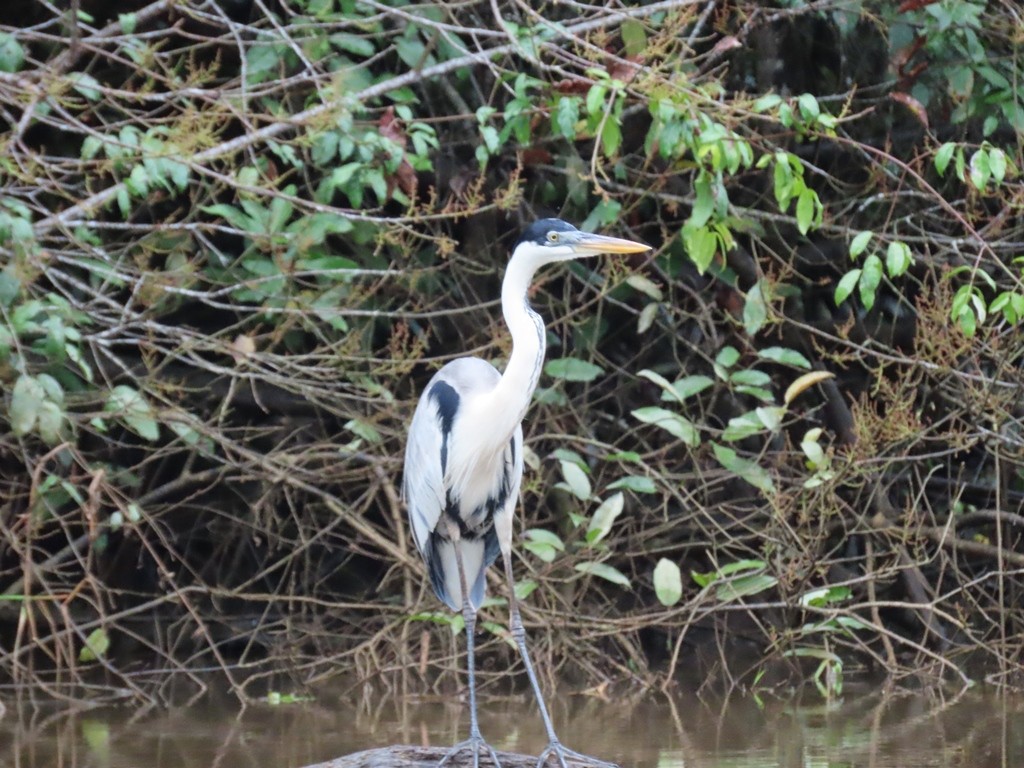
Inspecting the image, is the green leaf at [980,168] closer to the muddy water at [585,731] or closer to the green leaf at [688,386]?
the green leaf at [688,386]

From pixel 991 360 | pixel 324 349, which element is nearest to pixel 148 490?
pixel 324 349

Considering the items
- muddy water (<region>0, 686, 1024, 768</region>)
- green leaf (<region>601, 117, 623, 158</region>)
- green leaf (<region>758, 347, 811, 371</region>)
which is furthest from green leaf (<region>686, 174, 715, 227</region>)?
muddy water (<region>0, 686, 1024, 768</region>)

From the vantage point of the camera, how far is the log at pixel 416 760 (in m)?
3.90

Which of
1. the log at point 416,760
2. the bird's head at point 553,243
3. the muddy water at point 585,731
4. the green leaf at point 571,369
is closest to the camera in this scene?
the log at point 416,760

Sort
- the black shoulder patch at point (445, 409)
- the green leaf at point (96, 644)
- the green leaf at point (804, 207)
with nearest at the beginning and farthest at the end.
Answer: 1. the black shoulder patch at point (445, 409)
2. the green leaf at point (804, 207)
3. the green leaf at point (96, 644)

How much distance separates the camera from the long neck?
445cm

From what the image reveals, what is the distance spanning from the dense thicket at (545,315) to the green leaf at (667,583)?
15mm

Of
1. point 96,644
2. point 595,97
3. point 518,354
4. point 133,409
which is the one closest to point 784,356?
point 595,97

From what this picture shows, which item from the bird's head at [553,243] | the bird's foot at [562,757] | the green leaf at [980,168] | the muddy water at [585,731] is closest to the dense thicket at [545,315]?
the green leaf at [980,168]

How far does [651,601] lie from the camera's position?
688cm

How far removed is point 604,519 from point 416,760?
83.0 inches

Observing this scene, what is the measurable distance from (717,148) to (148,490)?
321 centimetres

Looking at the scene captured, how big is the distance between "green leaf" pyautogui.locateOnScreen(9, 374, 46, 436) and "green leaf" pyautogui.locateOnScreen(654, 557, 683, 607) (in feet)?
7.96

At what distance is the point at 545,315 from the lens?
6.67 m
